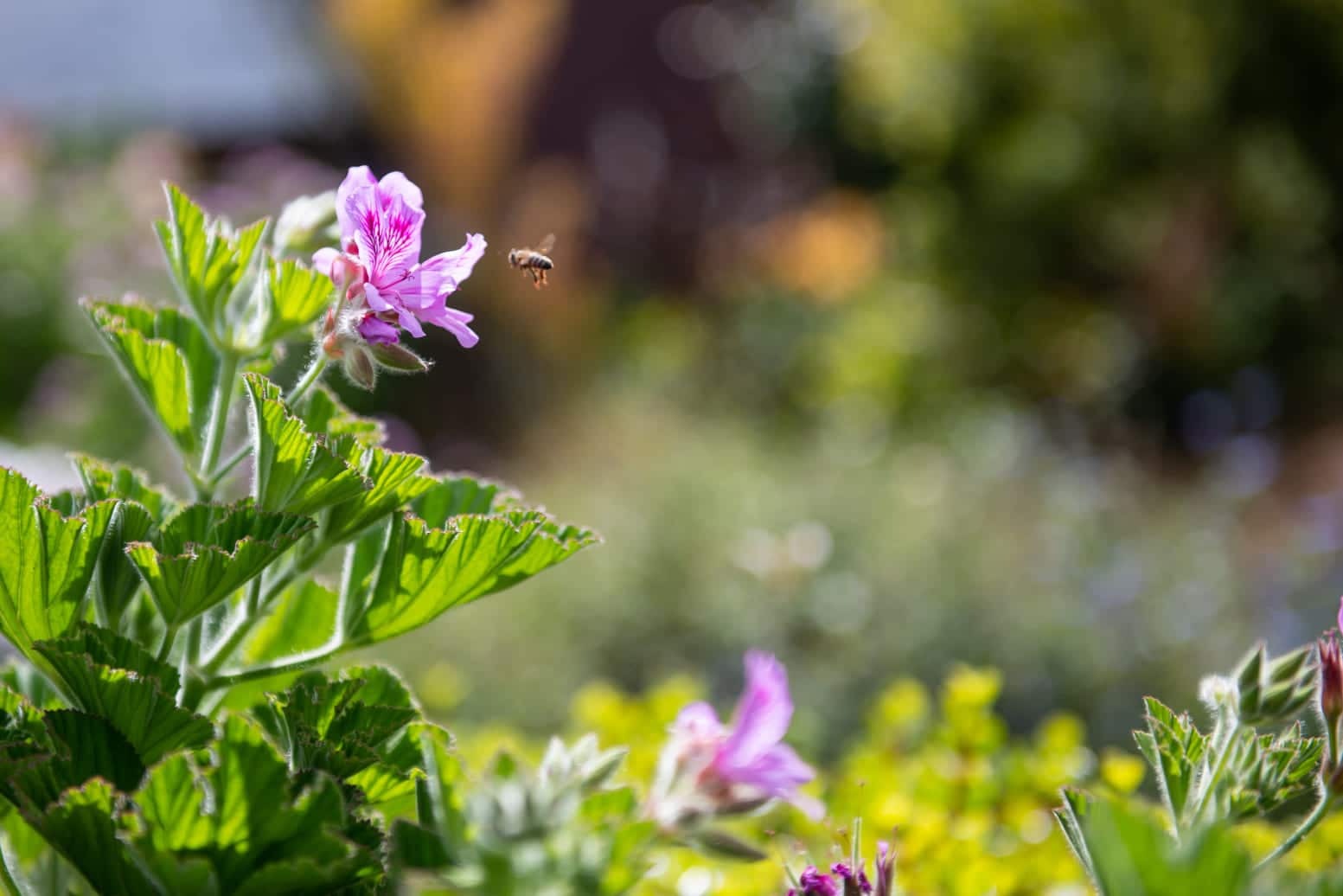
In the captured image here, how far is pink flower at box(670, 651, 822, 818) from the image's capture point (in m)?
0.70

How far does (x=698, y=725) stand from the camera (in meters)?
0.72

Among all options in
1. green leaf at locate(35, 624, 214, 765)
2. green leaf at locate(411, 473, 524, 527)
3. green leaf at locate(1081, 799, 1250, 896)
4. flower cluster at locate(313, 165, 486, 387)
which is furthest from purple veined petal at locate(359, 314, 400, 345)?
green leaf at locate(1081, 799, 1250, 896)

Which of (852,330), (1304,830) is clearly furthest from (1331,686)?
(852,330)

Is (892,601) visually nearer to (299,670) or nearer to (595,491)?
(595,491)

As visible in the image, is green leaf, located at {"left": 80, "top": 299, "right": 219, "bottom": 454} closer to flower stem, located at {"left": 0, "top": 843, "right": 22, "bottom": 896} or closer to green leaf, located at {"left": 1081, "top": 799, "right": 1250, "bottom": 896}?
flower stem, located at {"left": 0, "top": 843, "right": 22, "bottom": 896}

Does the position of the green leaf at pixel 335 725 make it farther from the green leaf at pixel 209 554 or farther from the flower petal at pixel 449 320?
the flower petal at pixel 449 320

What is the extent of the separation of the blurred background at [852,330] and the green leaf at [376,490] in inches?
35.4

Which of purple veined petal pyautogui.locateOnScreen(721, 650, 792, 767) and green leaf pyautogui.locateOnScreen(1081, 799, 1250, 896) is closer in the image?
green leaf pyautogui.locateOnScreen(1081, 799, 1250, 896)

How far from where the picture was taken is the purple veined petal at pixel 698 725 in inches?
28.0

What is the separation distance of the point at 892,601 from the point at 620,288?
604cm

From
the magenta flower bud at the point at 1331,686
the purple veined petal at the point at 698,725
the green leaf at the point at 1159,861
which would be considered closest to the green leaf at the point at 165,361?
the purple veined petal at the point at 698,725

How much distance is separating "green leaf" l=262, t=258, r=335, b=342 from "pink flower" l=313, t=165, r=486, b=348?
33mm

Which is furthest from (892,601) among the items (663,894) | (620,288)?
(620,288)

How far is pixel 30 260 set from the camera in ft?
19.2
